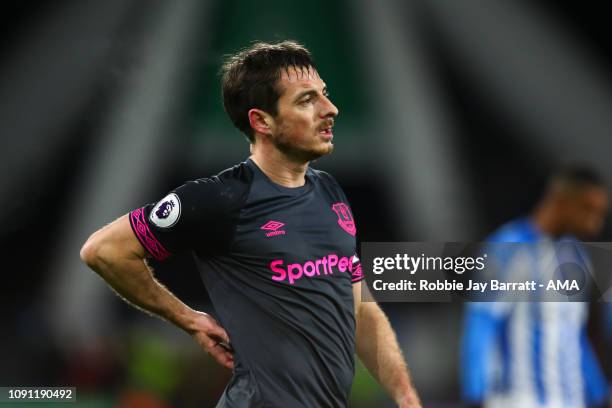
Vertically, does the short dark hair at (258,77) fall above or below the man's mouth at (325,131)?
above

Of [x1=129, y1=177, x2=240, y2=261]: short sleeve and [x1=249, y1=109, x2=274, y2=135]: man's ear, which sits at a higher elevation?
[x1=249, y1=109, x2=274, y2=135]: man's ear

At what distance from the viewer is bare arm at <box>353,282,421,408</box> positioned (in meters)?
2.25

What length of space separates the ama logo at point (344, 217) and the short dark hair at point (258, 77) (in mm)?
313

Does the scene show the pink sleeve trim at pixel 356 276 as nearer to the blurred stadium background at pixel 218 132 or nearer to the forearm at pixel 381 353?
the forearm at pixel 381 353

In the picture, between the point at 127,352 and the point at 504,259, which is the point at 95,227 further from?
the point at 504,259

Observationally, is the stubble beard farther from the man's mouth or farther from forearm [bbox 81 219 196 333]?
forearm [bbox 81 219 196 333]

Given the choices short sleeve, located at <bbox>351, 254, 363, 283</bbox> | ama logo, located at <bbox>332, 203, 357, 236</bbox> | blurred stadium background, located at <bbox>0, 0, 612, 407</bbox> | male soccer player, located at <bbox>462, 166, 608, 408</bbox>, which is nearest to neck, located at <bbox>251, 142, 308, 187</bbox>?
ama logo, located at <bbox>332, 203, 357, 236</bbox>

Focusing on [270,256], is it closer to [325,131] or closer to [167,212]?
[167,212]

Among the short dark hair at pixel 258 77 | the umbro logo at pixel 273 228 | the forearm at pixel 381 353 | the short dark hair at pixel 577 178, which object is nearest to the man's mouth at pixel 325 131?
the short dark hair at pixel 258 77

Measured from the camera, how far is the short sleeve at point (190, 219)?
2051 mm

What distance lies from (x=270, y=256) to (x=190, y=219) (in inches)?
8.9

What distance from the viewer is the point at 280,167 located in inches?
87.8

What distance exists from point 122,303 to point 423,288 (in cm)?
206

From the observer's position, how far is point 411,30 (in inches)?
182
